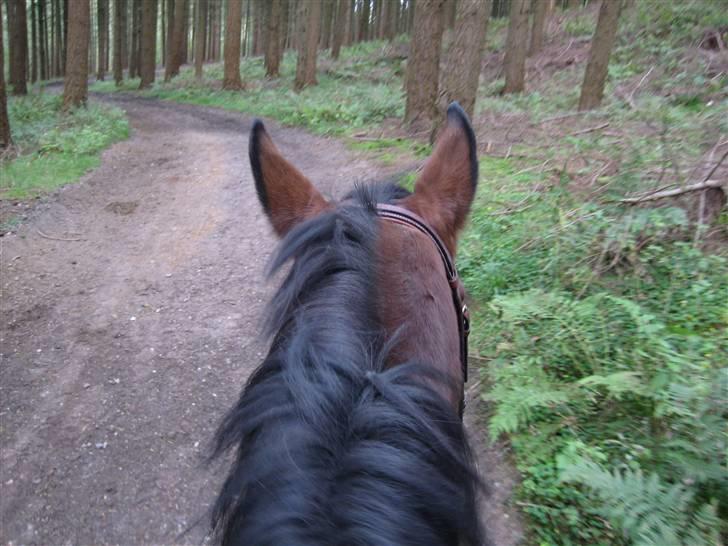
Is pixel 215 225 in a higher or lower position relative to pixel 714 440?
lower

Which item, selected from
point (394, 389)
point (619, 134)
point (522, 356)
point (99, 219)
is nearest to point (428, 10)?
point (619, 134)

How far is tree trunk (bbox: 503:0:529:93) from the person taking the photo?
15039mm

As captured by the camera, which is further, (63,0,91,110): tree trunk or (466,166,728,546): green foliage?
(63,0,91,110): tree trunk

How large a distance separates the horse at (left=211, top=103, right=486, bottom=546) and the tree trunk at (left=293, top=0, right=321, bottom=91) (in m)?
18.5

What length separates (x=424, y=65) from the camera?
1155 centimetres

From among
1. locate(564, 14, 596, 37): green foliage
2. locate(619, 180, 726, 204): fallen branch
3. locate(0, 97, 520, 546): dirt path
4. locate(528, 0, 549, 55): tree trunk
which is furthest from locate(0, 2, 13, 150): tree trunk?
locate(564, 14, 596, 37): green foliage

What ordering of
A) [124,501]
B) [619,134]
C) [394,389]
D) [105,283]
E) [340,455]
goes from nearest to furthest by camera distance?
1. [340,455]
2. [394,389]
3. [124,501]
4. [105,283]
5. [619,134]

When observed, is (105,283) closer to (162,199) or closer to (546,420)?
(162,199)

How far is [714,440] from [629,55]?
58.3 feet

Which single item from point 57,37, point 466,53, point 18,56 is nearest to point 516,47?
point 466,53

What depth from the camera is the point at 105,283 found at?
6258 millimetres

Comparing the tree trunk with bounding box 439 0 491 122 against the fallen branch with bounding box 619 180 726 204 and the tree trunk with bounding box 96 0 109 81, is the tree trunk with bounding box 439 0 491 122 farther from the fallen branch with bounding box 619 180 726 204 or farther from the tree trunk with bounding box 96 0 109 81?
the tree trunk with bounding box 96 0 109 81

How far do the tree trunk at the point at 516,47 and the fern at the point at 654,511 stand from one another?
1484 cm

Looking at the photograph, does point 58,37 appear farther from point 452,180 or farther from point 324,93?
point 452,180
